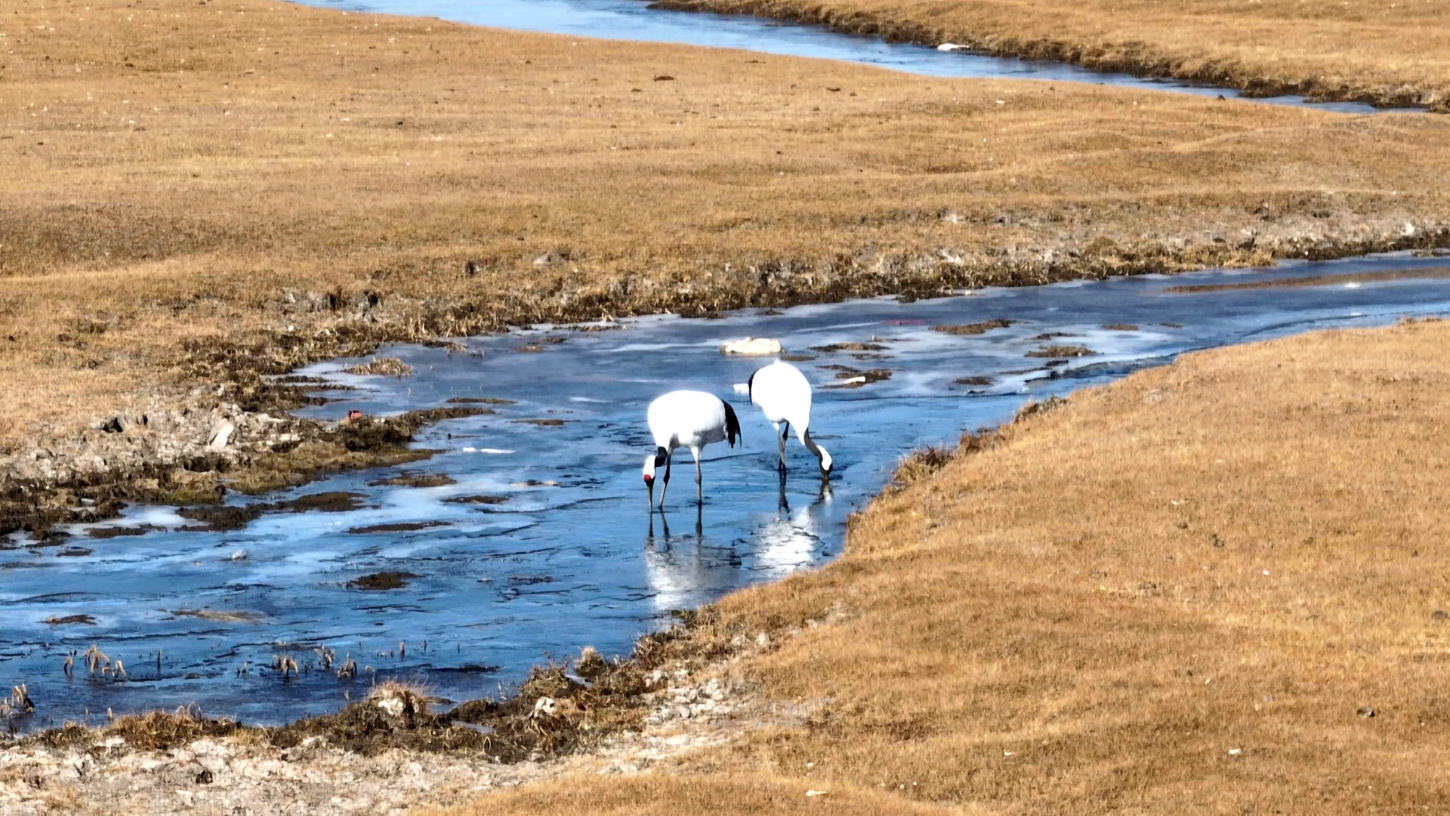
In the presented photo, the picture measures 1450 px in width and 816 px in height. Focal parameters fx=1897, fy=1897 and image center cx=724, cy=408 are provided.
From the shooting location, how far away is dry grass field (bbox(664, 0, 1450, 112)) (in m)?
71.4

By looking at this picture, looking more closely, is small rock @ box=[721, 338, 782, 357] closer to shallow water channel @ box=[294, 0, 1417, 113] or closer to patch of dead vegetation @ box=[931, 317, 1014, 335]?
patch of dead vegetation @ box=[931, 317, 1014, 335]

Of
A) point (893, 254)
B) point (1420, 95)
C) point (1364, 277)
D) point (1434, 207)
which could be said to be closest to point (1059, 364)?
point (893, 254)

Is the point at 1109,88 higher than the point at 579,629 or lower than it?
higher

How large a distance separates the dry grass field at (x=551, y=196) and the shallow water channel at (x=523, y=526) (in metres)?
2.84

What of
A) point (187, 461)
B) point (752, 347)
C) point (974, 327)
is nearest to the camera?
point (187, 461)

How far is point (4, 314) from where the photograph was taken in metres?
30.0

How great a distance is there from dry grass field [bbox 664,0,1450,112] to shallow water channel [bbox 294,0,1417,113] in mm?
1703

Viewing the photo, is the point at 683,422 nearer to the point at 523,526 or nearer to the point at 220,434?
the point at 523,526

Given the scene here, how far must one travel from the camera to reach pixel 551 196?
40.9m

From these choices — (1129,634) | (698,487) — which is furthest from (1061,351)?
(1129,634)

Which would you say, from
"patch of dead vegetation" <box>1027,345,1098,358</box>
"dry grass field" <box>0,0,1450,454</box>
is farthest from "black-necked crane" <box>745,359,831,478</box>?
"dry grass field" <box>0,0,1450,454</box>

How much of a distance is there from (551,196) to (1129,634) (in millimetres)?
27810

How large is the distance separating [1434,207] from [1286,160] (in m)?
4.25

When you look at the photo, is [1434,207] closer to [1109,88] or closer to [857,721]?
[1109,88]
